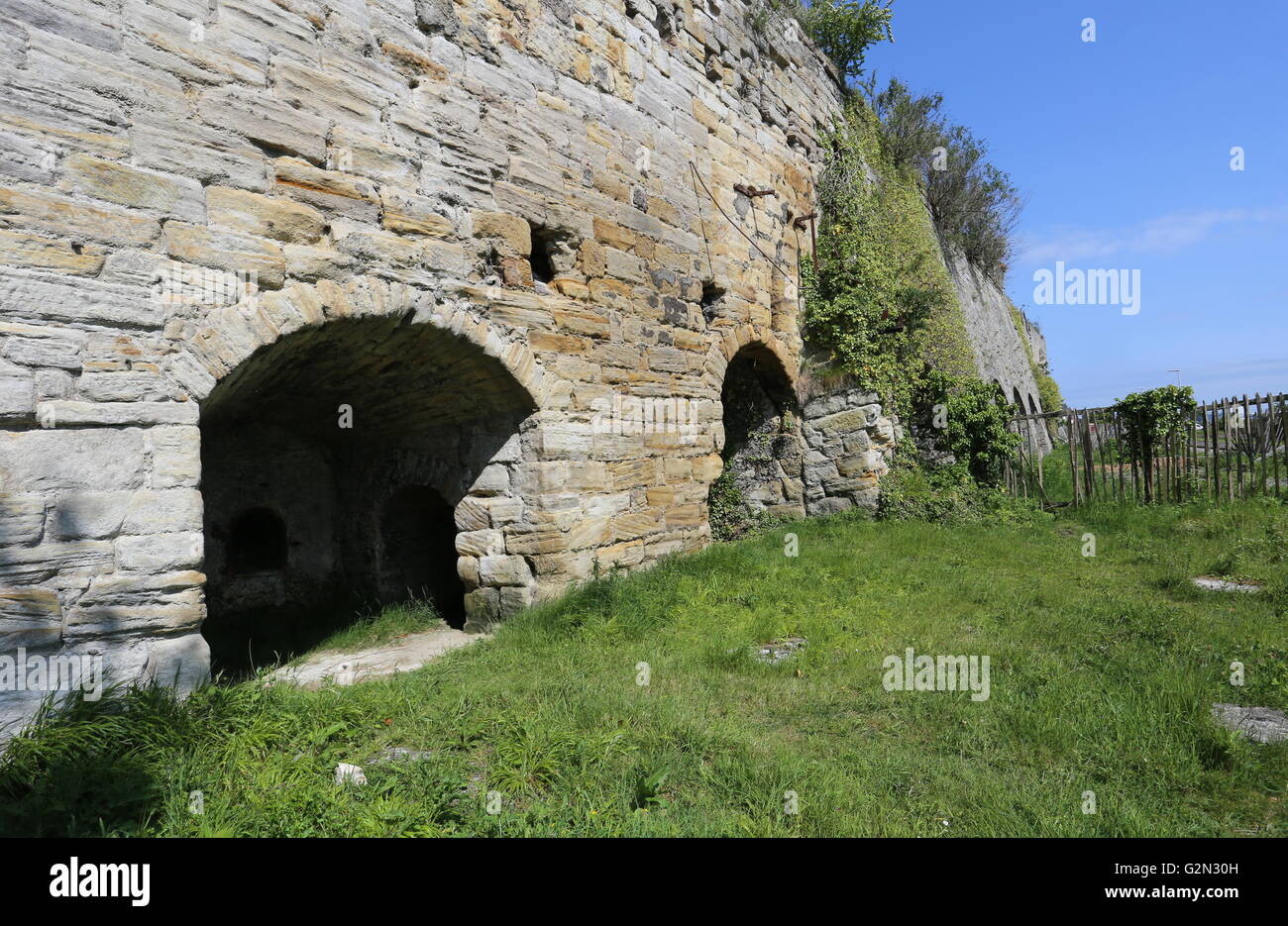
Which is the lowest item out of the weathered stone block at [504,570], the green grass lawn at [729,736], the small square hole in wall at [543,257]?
the green grass lawn at [729,736]

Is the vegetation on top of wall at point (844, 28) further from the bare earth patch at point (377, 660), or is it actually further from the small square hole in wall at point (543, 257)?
the bare earth patch at point (377, 660)

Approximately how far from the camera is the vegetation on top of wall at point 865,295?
9.00 metres

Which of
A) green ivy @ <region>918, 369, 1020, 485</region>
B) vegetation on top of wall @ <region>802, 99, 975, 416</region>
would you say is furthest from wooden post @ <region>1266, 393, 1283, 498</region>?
vegetation on top of wall @ <region>802, 99, 975, 416</region>

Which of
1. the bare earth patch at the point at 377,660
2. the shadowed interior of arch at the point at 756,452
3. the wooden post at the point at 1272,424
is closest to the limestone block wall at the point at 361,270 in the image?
the bare earth patch at the point at 377,660

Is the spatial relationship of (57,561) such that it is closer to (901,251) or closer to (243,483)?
(243,483)

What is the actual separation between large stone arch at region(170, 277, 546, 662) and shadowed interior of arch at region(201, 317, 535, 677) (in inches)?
0.6

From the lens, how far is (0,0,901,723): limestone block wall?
325 centimetres

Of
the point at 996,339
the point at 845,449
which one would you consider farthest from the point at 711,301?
the point at 996,339

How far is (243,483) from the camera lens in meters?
6.45

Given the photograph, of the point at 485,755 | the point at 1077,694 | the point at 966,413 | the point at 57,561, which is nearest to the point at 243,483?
the point at 57,561

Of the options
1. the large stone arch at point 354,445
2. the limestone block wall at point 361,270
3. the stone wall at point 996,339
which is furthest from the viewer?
the stone wall at point 996,339

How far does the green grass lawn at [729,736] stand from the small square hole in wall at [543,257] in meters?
2.54

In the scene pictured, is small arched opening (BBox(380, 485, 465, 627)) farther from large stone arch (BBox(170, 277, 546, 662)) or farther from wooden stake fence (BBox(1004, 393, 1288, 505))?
wooden stake fence (BBox(1004, 393, 1288, 505))

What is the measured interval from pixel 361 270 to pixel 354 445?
2.81 metres
